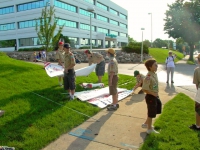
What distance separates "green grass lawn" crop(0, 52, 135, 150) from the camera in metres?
4.01

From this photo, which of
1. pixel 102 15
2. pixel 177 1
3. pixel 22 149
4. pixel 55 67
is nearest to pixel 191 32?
pixel 177 1

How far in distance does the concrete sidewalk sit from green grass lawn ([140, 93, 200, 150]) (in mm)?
302

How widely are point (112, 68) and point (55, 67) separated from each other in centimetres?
348

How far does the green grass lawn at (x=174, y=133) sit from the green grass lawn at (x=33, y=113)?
70.6 inches

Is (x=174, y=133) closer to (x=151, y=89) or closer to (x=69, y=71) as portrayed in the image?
(x=151, y=89)

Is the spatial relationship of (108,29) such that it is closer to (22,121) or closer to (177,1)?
(177,1)

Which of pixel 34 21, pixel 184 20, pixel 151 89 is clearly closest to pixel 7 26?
pixel 34 21

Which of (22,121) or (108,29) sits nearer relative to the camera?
(22,121)

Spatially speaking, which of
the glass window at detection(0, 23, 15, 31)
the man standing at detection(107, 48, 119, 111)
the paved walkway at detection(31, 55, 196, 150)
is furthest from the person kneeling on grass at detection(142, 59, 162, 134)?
the glass window at detection(0, 23, 15, 31)

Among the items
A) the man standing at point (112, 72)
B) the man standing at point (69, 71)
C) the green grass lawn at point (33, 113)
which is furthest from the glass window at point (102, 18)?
the man standing at point (112, 72)

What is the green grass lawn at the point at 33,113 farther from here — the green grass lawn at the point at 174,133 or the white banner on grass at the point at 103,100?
the green grass lawn at the point at 174,133

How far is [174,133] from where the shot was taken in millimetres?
4258

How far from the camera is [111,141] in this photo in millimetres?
4066

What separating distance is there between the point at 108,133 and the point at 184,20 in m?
31.4
